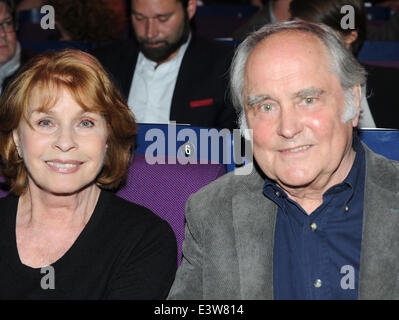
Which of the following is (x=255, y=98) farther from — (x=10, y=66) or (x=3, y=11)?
(x=3, y=11)

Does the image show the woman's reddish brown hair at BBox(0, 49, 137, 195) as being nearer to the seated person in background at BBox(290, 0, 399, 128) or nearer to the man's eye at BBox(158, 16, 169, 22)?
the seated person in background at BBox(290, 0, 399, 128)

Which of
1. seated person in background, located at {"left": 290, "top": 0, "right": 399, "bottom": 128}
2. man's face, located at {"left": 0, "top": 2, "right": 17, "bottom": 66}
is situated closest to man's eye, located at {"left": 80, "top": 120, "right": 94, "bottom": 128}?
seated person in background, located at {"left": 290, "top": 0, "right": 399, "bottom": 128}

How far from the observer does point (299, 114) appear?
179 centimetres

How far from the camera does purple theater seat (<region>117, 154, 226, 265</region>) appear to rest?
208 cm

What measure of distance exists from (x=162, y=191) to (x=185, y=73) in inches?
64.0

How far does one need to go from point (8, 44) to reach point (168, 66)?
93 cm

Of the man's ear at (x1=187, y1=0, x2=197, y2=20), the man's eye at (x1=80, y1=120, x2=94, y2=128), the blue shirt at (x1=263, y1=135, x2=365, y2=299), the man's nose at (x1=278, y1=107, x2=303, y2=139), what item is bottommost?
the blue shirt at (x1=263, y1=135, x2=365, y2=299)

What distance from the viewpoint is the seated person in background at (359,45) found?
120 inches

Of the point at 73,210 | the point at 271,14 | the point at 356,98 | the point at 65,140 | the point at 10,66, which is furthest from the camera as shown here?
the point at 271,14

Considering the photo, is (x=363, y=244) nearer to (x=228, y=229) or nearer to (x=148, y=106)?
(x=228, y=229)

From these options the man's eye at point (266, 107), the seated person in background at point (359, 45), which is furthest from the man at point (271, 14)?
the man's eye at point (266, 107)

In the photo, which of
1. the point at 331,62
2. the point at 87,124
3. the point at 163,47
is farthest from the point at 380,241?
the point at 163,47

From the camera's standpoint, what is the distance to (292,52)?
5.98 ft

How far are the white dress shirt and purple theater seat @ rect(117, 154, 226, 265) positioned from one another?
153 cm
